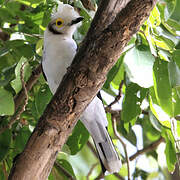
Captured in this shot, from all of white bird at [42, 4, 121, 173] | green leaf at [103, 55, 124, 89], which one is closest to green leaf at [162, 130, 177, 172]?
white bird at [42, 4, 121, 173]

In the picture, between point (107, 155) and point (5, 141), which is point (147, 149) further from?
point (5, 141)

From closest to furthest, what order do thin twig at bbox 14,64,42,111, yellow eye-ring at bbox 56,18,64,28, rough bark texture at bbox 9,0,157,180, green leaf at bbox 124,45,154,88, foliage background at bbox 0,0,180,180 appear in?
rough bark texture at bbox 9,0,157,180 < green leaf at bbox 124,45,154,88 < foliage background at bbox 0,0,180,180 < thin twig at bbox 14,64,42,111 < yellow eye-ring at bbox 56,18,64,28

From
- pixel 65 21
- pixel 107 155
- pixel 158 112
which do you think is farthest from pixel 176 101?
pixel 65 21

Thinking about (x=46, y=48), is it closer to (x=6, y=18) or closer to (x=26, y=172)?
(x=6, y=18)

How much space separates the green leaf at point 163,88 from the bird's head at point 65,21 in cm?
62

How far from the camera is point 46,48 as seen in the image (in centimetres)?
239

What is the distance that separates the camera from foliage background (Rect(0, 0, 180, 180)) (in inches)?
72.5

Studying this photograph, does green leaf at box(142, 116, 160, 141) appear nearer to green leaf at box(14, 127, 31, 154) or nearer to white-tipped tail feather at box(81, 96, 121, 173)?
white-tipped tail feather at box(81, 96, 121, 173)

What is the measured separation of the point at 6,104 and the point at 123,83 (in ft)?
2.43

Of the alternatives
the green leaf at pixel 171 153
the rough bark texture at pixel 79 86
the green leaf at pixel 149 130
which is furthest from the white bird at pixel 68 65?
the rough bark texture at pixel 79 86

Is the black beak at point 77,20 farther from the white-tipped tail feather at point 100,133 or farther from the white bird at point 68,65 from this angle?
the white-tipped tail feather at point 100,133

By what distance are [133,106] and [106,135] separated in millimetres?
288

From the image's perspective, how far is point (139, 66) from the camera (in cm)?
178

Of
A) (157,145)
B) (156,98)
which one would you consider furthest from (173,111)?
(157,145)
